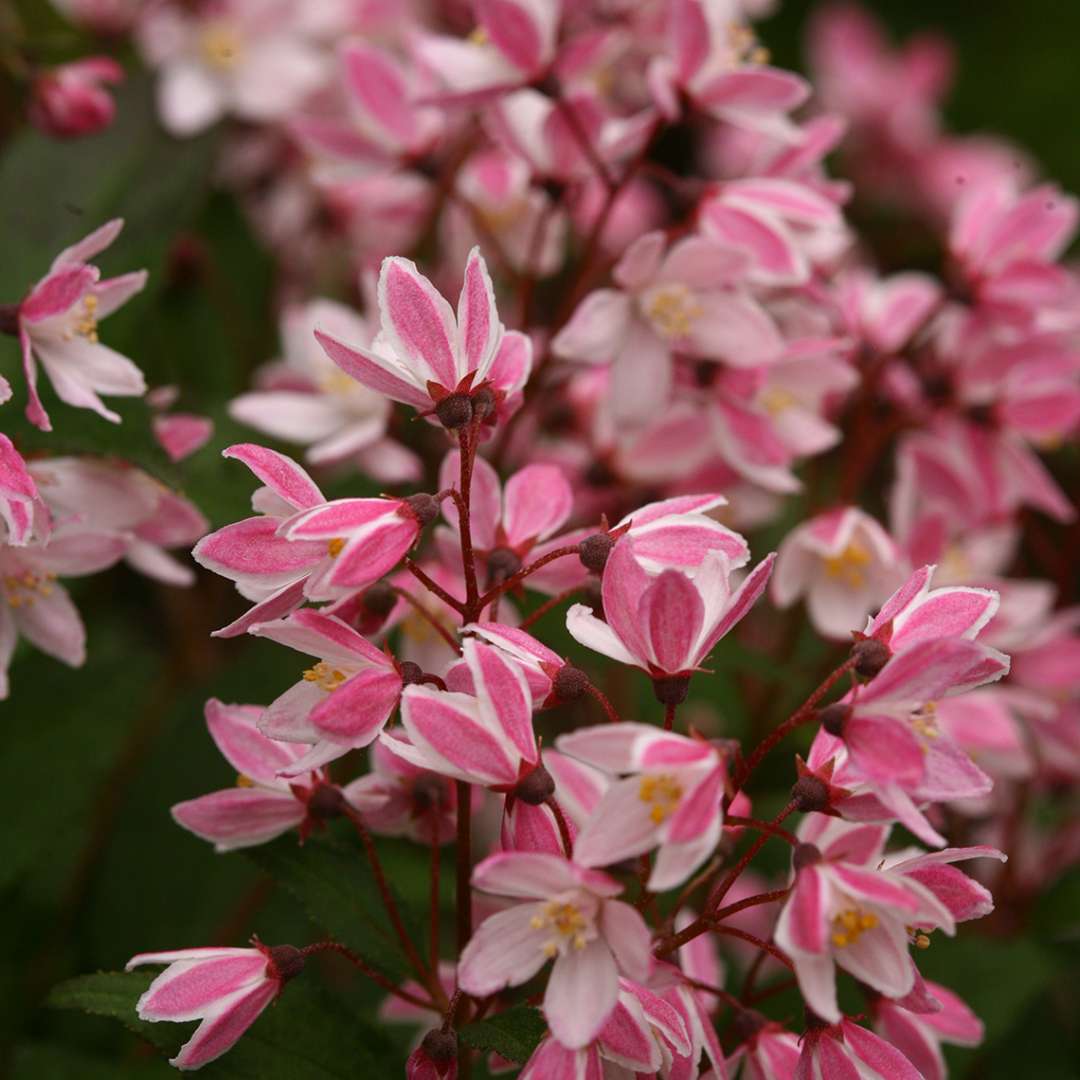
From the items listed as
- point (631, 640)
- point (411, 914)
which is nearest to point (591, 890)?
point (631, 640)

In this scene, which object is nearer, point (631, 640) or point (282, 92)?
point (631, 640)

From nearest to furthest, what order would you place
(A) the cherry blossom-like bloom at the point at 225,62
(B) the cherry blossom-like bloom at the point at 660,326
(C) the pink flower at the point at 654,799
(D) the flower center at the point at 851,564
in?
(C) the pink flower at the point at 654,799 → (B) the cherry blossom-like bloom at the point at 660,326 → (D) the flower center at the point at 851,564 → (A) the cherry blossom-like bloom at the point at 225,62

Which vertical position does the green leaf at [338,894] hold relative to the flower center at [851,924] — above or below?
below

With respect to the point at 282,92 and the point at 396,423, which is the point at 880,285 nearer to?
the point at 396,423

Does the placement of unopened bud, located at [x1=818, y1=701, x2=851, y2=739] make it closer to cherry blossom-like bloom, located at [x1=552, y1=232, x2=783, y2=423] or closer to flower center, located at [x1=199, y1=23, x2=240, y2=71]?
cherry blossom-like bloom, located at [x1=552, y1=232, x2=783, y2=423]

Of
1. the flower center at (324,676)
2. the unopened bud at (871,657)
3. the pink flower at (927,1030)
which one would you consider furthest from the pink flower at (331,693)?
the pink flower at (927,1030)

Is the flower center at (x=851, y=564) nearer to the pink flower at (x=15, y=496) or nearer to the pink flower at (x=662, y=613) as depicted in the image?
the pink flower at (x=662, y=613)
